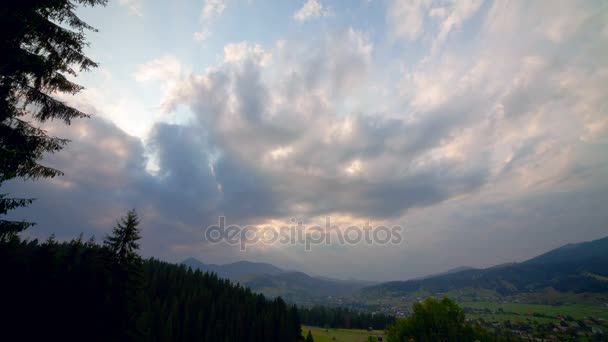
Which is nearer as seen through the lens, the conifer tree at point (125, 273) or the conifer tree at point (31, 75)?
the conifer tree at point (31, 75)

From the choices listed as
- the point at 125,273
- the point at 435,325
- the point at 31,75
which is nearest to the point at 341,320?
the point at 435,325

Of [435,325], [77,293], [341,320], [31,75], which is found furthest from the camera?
[341,320]

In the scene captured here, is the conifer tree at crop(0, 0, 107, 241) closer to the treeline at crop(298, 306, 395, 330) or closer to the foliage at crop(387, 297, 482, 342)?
the foliage at crop(387, 297, 482, 342)

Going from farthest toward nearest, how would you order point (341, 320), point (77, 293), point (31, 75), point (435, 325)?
1. point (341, 320)
2. point (435, 325)
3. point (77, 293)
4. point (31, 75)

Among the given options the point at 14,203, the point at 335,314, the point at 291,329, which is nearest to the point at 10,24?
the point at 14,203

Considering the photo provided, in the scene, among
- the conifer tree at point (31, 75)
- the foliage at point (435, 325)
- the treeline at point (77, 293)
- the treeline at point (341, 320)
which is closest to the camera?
the conifer tree at point (31, 75)

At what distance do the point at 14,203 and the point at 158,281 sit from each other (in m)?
105

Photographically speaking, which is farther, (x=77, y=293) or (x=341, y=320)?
(x=341, y=320)

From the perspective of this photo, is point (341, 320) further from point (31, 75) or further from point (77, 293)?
point (31, 75)

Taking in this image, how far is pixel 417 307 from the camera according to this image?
40312mm

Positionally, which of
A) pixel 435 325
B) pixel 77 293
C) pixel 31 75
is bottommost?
pixel 435 325

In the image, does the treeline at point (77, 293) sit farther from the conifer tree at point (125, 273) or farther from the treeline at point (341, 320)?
the treeline at point (341, 320)

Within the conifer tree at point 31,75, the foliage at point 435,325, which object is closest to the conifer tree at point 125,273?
the conifer tree at point 31,75

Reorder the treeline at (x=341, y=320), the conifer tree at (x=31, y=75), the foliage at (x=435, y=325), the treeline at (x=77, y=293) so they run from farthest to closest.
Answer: the treeline at (x=341, y=320)
the foliage at (x=435, y=325)
the treeline at (x=77, y=293)
the conifer tree at (x=31, y=75)
